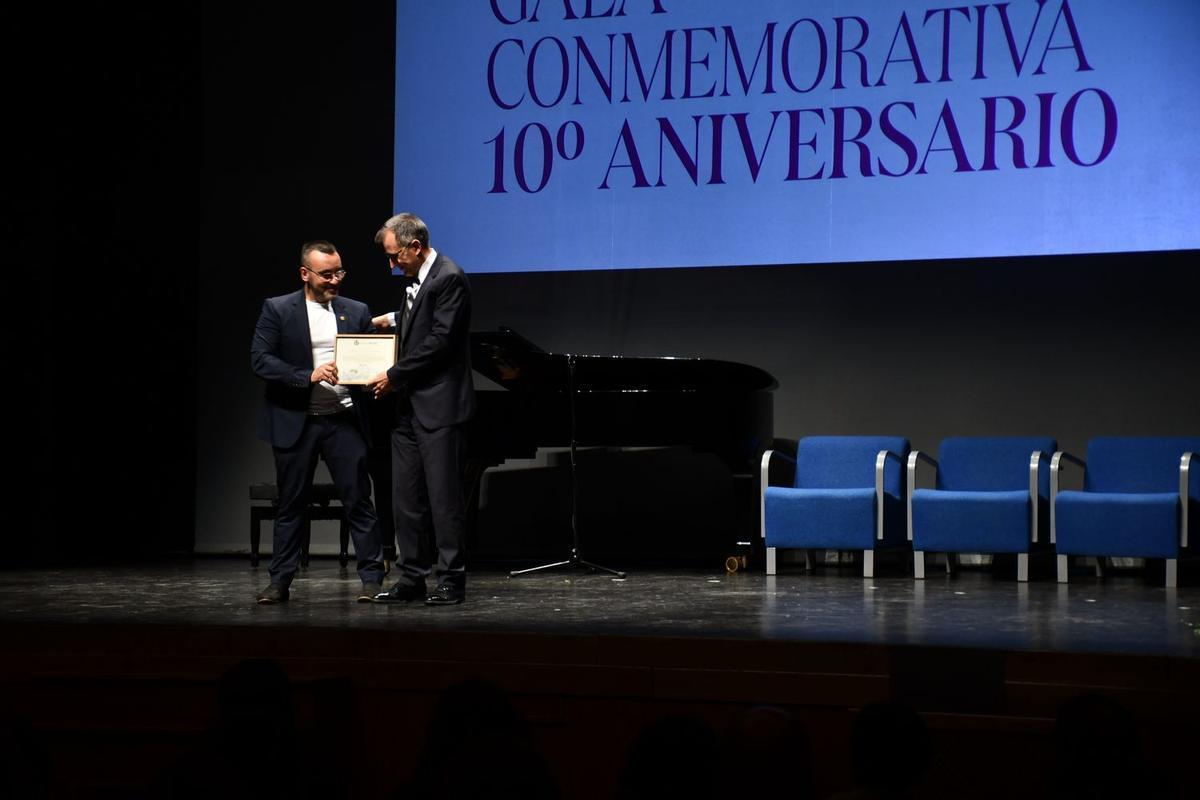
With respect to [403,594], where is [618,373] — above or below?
above

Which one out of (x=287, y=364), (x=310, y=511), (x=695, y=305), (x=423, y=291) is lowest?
(x=310, y=511)

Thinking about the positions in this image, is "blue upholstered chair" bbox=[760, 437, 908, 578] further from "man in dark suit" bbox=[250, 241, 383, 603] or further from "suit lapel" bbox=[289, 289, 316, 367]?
"suit lapel" bbox=[289, 289, 316, 367]

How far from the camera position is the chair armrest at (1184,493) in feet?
19.5

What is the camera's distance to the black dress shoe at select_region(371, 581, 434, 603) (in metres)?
4.71

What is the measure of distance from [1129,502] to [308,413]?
3541mm

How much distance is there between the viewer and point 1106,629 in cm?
396

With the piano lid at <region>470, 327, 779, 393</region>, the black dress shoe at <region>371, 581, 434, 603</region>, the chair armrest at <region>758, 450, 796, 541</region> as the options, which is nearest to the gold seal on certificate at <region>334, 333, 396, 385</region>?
the black dress shoe at <region>371, 581, 434, 603</region>

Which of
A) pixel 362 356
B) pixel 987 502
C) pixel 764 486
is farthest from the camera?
pixel 764 486

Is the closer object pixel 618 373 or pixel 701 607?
pixel 701 607

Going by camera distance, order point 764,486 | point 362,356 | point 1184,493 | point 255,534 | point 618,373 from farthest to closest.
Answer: point 255,534
point 764,486
point 618,373
point 1184,493
point 362,356

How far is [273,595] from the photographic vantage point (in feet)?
15.7

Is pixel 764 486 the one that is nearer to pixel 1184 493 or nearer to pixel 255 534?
pixel 1184 493

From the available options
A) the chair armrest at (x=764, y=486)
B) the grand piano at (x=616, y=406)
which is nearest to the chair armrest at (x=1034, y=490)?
the chair armrest at (x=764, y=486)

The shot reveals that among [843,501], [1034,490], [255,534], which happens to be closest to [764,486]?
[843,501]
